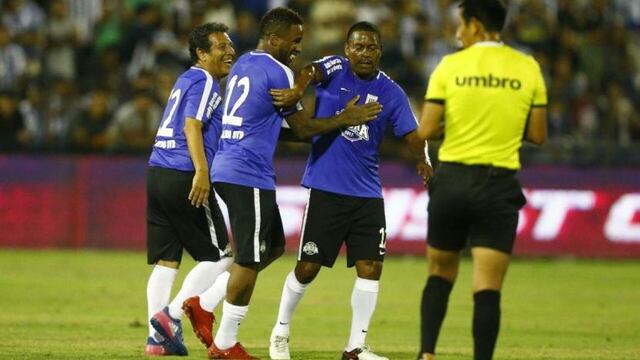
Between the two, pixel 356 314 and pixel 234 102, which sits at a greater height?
pixel 234 102

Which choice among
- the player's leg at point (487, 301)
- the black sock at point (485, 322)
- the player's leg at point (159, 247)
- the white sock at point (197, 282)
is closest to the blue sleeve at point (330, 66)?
the player's leg at point (159, 247)

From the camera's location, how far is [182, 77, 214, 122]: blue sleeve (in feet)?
33.8

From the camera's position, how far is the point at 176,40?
2245 centimetres

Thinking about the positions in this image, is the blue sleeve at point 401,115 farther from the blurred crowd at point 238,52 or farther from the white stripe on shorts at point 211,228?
the blurred crowd at point 238,52

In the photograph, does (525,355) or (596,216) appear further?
(596,216)

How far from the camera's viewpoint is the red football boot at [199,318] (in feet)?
33.8

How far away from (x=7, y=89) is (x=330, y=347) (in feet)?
37.6

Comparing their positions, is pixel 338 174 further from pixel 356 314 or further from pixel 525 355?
pixel 525 355

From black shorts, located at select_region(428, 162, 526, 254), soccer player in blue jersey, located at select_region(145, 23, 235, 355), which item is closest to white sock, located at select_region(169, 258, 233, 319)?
soccer player in blue jersey, located at select_region(145, 23, 235, 355)

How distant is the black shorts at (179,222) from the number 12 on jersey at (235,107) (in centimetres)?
74

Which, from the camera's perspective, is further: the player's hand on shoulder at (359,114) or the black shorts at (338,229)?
the black shorts at (338,229)

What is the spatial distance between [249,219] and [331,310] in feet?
17.2

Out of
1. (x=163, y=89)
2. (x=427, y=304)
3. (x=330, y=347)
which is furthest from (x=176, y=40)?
(x=427, y=304)

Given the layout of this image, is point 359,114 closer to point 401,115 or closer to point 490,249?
point 401,115
